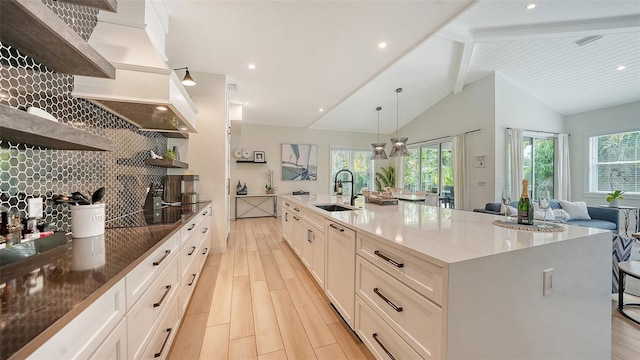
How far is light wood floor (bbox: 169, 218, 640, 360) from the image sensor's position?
5.01 ft

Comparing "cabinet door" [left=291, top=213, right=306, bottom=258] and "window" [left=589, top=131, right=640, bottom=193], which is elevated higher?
"window" [left=589, top=131, right=640, bottom=193]

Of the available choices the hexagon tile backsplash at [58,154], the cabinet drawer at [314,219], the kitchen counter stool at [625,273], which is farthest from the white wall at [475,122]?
the hexagon tile backsplash at [58,154]

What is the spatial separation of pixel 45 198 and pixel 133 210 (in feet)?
3.49

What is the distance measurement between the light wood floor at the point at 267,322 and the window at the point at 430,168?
4.39m

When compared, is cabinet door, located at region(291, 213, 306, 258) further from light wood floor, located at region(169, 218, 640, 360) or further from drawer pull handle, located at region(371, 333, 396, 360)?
drawer pull handle, located at region(371, 333, 396, 360)

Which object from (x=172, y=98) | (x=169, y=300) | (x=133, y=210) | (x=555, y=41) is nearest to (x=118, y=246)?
(x=169, y=300)

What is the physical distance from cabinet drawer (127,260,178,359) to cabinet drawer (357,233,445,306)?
3.80ft

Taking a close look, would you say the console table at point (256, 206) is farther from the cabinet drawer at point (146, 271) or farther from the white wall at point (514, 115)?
the white wall at point (514, 115)

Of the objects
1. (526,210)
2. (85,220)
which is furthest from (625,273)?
(85,220)

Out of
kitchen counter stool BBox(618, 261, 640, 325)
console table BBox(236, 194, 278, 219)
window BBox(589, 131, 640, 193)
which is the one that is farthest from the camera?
console table BBox(236, 194, 278, 219)

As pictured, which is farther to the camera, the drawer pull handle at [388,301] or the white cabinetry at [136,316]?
the drawer pull handle at [388,301]

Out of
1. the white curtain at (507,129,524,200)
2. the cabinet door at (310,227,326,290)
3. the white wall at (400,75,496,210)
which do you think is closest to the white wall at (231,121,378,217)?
the white wall at (400,75,496,210)

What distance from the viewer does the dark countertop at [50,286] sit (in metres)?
0.51

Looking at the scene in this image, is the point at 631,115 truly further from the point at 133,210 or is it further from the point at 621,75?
the point at 133,210
